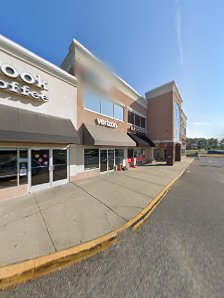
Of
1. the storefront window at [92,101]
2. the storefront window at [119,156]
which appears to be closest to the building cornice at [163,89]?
the storefront window at [119,156]

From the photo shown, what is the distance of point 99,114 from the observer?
11438mm

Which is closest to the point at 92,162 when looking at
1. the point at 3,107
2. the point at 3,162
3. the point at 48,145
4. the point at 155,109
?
the point at 48,145

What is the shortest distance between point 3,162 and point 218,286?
7.99 meters

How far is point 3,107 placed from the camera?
612 centimetres

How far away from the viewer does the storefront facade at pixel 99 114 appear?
979cm

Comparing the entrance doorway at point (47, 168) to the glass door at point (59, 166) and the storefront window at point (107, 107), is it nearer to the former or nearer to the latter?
the glass door at point (59, 166)

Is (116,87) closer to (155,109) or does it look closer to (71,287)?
(155,109)

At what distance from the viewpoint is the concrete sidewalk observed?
10.5 ft

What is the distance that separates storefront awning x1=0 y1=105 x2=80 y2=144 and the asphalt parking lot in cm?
510

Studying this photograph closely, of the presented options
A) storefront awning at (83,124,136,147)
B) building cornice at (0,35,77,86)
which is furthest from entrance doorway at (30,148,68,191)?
building cornice at (0,35,77,86)

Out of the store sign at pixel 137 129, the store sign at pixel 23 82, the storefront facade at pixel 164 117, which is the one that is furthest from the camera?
the storefront facade at pixel 164 117

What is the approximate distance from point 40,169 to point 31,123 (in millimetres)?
2527

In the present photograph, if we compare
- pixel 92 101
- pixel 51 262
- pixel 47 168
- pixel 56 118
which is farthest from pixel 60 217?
pixel 92 101

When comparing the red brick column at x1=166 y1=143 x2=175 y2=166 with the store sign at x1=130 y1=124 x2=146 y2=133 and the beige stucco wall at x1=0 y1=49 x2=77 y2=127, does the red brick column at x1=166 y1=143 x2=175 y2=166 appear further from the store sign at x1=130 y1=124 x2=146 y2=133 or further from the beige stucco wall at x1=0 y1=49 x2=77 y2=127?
the beige stucco wall at x1=0 y1=49 x2=77 y2=127
